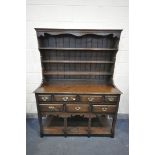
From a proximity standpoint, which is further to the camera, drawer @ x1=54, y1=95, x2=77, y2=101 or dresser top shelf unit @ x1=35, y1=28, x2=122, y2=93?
dresser top shelf unit @ x1=35, y1=28, x2=122, y2=93

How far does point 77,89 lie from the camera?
2.75 meters

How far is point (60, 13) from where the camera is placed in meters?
3.06

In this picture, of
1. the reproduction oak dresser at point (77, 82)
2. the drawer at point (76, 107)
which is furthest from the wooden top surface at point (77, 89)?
the drawer at point (76, 107)

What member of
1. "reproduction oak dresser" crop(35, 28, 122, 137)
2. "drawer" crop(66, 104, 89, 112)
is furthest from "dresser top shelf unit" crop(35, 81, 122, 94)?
"drawer" crop(66, 104, 89, 112)

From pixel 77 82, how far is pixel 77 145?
3.44 ft

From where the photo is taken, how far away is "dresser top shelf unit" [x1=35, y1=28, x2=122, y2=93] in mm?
2957

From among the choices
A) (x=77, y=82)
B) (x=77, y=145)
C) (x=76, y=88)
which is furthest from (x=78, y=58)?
(x=77, y=145)

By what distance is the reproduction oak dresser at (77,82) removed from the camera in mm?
2613

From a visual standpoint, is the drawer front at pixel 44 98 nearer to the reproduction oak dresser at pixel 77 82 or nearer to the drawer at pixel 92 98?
the reproduction oak dresser at pixel 77 82

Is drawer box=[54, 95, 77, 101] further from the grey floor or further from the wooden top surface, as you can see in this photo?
the grey floor

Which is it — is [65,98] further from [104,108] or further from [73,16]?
[73,16]

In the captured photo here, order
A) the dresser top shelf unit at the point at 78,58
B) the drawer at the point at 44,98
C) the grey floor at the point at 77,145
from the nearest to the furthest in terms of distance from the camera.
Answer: the grey floor at the point at 77,145 → the drawer at the point at 44,98 → the dresser top shelf unit at the point at 78,58
